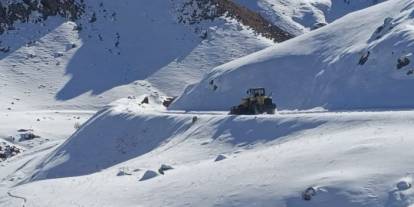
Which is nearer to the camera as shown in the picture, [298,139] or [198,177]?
[198,177]

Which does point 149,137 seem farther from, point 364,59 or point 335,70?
point 364,59

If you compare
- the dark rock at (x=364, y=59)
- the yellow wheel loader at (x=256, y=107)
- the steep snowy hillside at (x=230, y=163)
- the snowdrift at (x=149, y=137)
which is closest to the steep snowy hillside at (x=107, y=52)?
the snowdrift at (x=149, y=137)

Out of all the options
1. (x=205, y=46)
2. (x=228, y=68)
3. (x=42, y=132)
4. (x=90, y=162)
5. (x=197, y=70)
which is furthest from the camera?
(x=205, y=46)

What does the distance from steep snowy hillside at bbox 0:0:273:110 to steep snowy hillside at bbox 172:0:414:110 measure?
2258cm

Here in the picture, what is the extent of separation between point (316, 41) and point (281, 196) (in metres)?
30.7

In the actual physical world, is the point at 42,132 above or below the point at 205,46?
below

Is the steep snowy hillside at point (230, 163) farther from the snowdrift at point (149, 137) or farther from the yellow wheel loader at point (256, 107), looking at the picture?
the yellow wheel loader at point (256, 107)

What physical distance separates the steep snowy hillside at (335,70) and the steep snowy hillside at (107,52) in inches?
889

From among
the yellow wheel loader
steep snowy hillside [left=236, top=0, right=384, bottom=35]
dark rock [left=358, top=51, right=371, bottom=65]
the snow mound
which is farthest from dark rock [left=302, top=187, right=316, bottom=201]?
steep snowy hillside [left=236, top=0, right=384, bottom=35]

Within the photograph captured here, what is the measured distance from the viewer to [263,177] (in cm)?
2478

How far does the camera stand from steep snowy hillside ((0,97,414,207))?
22.0 metres

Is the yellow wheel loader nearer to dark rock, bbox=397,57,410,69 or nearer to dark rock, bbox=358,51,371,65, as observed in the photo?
dark rock, bbox=358,51,371,65

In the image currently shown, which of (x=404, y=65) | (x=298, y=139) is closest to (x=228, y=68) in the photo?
(x=404, y=65)

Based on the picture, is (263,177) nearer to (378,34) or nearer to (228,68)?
(378,34)
